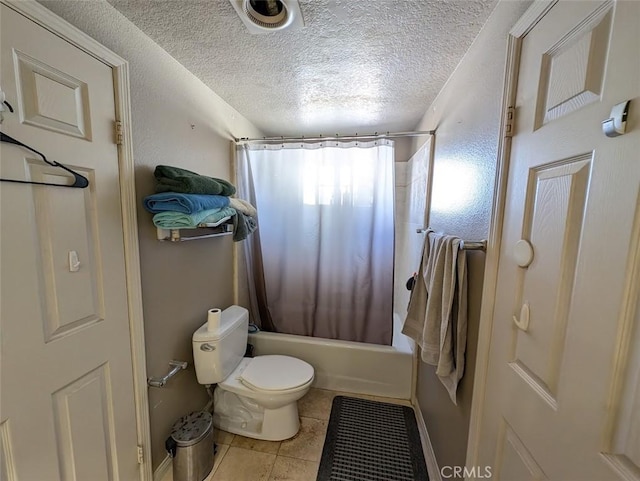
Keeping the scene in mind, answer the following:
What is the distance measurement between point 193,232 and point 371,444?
5.41 ft

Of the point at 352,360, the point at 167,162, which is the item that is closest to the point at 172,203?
the point at 167,162

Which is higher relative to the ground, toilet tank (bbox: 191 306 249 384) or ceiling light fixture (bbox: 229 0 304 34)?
ceiling light fixture (bbox: 229 0 304 34)

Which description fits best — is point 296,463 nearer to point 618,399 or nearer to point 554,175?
point 618,399

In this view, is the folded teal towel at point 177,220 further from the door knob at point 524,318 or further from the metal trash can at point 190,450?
the door knob at point 524,318

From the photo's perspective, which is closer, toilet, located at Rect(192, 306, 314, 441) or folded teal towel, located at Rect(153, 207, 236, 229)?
folded teal towel, located at Rect(153, 207, 236, 229)

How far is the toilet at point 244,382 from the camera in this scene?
1.48m

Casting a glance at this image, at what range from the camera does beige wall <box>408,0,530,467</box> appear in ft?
2.94

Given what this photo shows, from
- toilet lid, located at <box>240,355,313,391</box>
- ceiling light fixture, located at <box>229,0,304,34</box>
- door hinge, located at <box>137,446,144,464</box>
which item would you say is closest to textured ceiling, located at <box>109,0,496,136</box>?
→ ceiling light fixture, located at <box>229,0,304,34</box>

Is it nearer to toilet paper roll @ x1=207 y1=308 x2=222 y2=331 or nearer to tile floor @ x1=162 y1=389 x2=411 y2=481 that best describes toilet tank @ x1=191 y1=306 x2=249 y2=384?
toilet paper roll @ x1=207 y1=308 x2=222 y2=331

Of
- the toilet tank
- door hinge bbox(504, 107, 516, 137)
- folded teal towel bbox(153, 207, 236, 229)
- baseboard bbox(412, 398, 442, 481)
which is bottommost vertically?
baseboard bbox(412, 398, 442, 481)

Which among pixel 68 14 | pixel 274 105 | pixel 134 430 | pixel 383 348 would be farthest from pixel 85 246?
pixel 383 348

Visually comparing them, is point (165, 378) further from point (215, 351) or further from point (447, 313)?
point (447, 313)

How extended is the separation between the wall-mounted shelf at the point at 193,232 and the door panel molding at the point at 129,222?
0.12 m

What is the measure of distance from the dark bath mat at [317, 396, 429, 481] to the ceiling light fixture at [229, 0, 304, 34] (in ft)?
7.15
